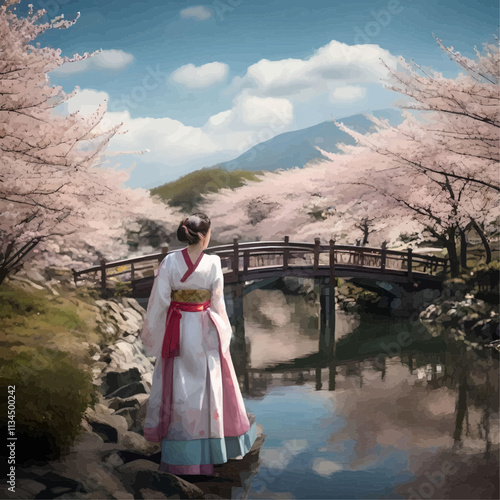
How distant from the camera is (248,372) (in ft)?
18.7

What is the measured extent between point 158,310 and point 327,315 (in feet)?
18.3

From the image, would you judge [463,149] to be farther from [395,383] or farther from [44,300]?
[44,300]

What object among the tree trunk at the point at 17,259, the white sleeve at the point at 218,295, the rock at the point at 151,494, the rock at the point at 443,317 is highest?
the tree trunk at the point at 17,259

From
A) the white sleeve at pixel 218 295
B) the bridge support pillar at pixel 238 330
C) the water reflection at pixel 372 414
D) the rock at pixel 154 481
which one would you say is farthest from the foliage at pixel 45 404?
the bridge support pillar at pixel 238 330

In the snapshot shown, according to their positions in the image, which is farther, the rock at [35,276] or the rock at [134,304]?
the rock at [134,304]

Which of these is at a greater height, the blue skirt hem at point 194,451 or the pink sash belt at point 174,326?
the pink sash belt at point 174,326

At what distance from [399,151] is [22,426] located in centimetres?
597

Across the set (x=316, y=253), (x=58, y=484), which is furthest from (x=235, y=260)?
(x=58, y=484)

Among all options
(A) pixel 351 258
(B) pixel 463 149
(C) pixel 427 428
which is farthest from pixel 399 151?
(C) pixel 427 428

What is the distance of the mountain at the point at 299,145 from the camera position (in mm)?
6027

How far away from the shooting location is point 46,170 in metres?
4.71

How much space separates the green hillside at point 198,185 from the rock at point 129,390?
9.78 feet

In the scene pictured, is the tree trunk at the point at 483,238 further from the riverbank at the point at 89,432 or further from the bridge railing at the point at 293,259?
the riverbank at the point at 89,432

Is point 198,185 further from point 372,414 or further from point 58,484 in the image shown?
point 58,484
